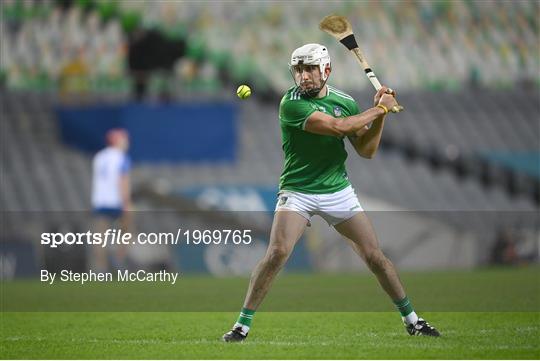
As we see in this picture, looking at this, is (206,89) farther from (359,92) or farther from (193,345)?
(193,345)

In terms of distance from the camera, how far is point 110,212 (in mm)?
17156

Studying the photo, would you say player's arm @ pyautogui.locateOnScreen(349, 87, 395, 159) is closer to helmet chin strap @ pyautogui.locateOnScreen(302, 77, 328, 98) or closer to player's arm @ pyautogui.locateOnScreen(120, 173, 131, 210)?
helmet chin strap @ pyautogui.locateOnScreen(302, 77, 328, 98)

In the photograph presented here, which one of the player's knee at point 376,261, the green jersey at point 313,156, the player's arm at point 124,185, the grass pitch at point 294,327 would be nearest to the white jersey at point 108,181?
the player's arm at point 124,185

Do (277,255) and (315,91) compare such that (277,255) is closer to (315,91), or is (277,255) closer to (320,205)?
(320,205)

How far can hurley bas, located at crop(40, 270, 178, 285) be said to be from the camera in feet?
54.9

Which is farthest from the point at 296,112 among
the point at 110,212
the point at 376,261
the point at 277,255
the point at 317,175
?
the point at 110,212

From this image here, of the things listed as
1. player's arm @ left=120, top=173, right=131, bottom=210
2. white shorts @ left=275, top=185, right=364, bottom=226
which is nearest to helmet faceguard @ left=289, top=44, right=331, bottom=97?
white shorts @ left=275, top=185, right=364, bottom=226

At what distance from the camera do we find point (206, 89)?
2312 cm

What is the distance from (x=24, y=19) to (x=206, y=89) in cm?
376

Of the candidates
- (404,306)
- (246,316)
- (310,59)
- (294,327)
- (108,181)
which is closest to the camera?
(310,59)

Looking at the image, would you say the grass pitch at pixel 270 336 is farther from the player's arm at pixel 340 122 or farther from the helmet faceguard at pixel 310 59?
the helmet faceguard at pixel 310 59

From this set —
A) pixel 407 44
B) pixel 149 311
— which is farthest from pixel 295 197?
pixel 407 44

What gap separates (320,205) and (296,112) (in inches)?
26.7

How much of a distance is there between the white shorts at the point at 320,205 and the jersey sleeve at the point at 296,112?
1.64 ft
